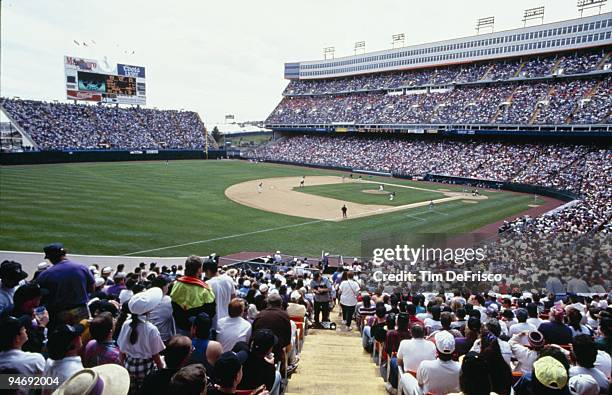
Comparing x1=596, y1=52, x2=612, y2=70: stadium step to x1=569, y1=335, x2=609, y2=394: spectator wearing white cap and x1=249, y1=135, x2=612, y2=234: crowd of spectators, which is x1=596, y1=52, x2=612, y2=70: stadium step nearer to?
x1=249, y1=135, x2=612, y2=234: crowd of spectators

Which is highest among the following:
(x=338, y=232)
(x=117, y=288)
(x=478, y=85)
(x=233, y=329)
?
(x=478, y=85)

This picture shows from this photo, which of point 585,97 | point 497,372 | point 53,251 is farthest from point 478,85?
point 53,251

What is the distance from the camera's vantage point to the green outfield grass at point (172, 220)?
2239cm

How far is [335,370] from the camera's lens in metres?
7.28

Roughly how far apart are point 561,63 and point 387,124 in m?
27.9

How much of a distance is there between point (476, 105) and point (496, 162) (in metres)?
13.8

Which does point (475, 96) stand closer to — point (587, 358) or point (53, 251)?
point (587, 358)

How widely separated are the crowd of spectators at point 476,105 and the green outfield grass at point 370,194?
19678 millimetres

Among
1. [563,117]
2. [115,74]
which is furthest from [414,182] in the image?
[115,74]

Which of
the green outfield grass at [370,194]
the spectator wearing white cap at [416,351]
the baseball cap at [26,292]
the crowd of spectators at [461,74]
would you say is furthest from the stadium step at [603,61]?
the baseball cap at [26,292]

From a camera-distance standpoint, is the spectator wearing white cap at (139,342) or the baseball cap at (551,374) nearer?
the baseball cap at (551,374)

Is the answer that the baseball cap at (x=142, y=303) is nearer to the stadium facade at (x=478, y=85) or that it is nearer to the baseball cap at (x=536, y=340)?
the baseball cap at (x=536, y=340)

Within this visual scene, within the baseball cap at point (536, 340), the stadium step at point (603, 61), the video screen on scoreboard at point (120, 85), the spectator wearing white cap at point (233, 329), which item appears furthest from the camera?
the video screen on scoreboard at point (120, 85)

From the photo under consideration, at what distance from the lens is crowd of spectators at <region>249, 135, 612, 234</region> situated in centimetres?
2366
